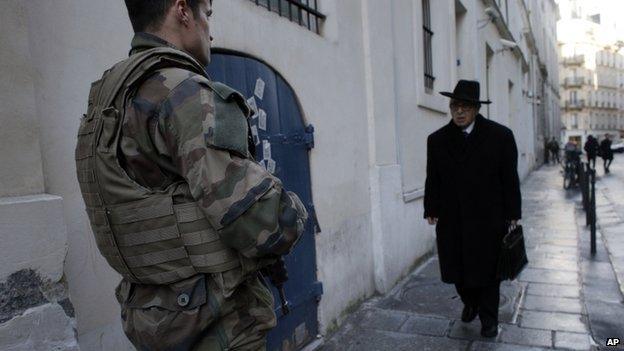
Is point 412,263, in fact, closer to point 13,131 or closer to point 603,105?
point 13,131

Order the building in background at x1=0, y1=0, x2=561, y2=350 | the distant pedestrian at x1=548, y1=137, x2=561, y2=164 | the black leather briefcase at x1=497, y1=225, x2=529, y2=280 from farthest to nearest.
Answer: the distant pedestrian at x1=548, y1=137, x2=561, y2=164 < the black leather briefcase at x1=497, y1=225, x2=529, y2=280 < the building in background at x1=0, y1=0, x2=561, y2=350

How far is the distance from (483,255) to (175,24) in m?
2.92

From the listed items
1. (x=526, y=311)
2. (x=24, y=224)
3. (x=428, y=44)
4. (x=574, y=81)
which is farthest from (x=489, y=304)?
(x=574, y=81)

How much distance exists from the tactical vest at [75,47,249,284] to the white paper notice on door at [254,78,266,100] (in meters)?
1.75

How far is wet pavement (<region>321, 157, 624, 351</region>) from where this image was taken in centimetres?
367

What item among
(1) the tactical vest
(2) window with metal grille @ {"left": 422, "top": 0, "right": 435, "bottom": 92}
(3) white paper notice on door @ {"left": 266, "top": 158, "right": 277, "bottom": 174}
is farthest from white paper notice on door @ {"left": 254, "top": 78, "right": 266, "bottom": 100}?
(2) window with metal grille @ {"left": 422, "top": 0, "right": 435, "bottom": 92}

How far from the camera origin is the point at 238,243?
1338mm

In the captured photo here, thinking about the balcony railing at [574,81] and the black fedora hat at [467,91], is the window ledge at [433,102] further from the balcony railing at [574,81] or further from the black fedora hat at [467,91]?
the balcony railing at [574,81]

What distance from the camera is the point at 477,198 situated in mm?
3705

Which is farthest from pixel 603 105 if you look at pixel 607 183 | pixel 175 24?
pixel 175 24

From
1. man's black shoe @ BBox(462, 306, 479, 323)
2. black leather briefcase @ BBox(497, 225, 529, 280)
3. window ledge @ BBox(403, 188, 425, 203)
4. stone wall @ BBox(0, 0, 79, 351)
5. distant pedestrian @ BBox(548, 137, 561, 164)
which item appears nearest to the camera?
stone wall @ BBox(0, 0, 79, 351)

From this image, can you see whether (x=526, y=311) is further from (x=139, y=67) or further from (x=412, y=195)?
(x=139, y=67)

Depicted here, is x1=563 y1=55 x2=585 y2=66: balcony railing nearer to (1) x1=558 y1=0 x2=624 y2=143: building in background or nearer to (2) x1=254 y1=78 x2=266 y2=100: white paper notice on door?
(1) x1=558 y1=0 x2=624 y2=143: building in background

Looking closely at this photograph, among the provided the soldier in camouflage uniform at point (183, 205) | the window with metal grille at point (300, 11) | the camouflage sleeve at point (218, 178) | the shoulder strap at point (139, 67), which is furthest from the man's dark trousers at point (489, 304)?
the shoulder strap at point (139, 67)
